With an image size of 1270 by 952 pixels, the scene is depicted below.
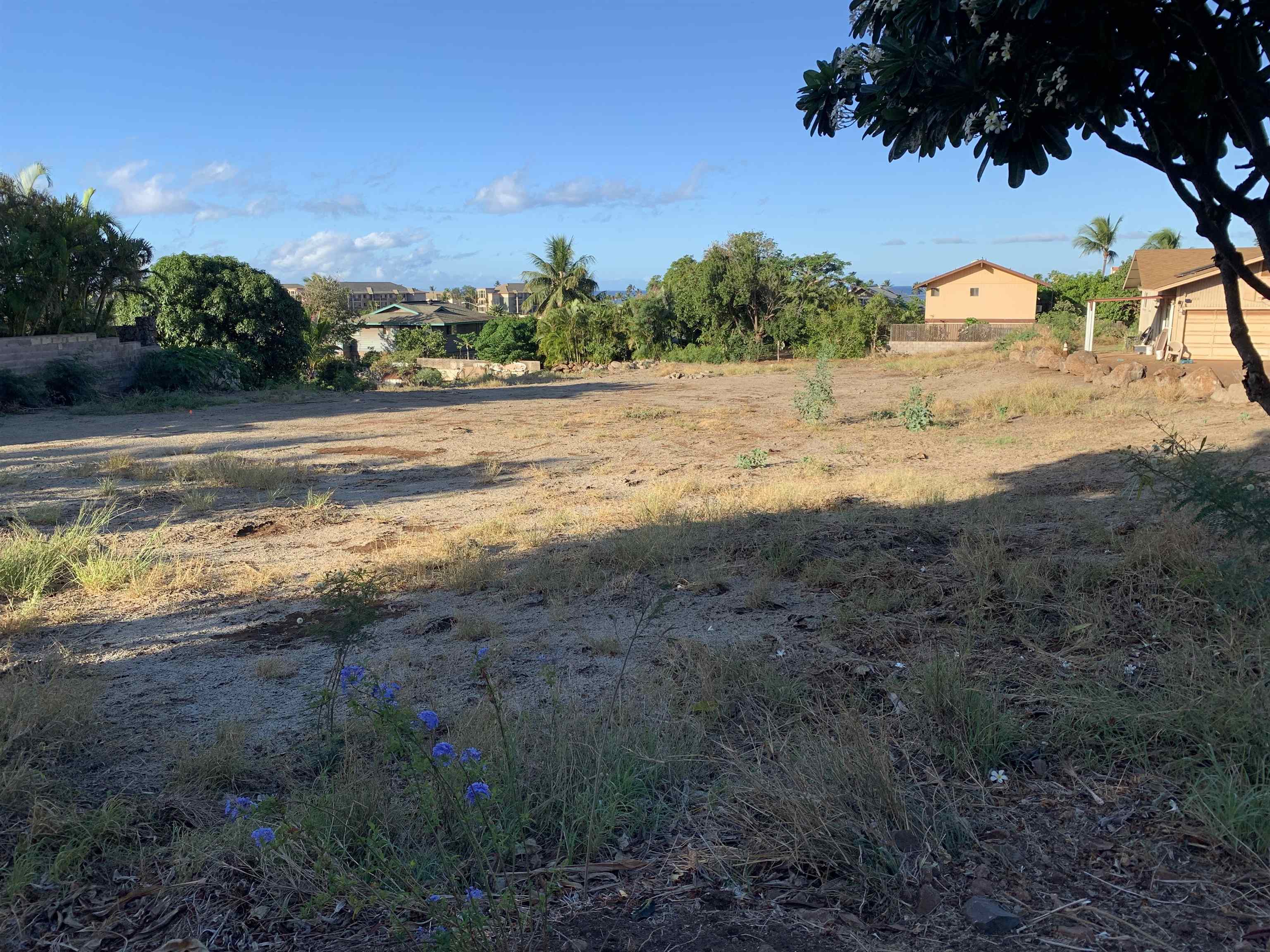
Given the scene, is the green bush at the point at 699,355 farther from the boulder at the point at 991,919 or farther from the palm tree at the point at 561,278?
the boulder at the point at 991,919

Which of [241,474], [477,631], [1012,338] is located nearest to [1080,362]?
[1012,338]

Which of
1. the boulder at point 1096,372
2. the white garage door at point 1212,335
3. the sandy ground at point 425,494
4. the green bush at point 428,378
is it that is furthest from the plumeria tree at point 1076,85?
the green bush at point 428,378

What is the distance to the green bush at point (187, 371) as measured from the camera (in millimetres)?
25531

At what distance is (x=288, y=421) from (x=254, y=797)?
18.0 metres

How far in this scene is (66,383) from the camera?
74.8ft

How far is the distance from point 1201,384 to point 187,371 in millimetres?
25392

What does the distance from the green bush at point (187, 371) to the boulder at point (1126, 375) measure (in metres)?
24.2

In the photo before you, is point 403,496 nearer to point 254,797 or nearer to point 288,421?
point 254,797

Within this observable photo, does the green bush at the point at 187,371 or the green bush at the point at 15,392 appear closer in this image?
the green bush at the point at 15,392

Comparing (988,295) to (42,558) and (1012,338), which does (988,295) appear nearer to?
(1012,338)

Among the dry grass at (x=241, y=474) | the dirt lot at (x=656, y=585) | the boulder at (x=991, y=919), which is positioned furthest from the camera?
the dry grass at (x=241, y=474)

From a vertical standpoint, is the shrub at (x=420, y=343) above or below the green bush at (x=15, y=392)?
above

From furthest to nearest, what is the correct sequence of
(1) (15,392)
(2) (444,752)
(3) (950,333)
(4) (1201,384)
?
1. (3) (950,333)
2. (1) (15,392)
3. (4) (1201,384)
4. (2) (444,752)

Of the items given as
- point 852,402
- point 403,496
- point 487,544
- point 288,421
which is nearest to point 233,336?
point 288,421
